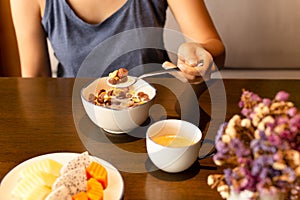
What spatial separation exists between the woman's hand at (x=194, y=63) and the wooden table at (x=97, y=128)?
60 mm

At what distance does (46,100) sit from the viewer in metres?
1.07

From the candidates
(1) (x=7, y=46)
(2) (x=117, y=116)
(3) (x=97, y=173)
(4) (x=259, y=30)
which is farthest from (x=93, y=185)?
(1) (x=7, y=46)

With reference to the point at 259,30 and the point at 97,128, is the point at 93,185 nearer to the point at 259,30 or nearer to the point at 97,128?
the point at 97,128

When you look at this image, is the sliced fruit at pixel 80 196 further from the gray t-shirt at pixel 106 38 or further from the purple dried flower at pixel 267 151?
the gray t-shirt at pixel 106 38

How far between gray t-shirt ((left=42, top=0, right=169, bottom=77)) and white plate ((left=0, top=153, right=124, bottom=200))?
1.76ft

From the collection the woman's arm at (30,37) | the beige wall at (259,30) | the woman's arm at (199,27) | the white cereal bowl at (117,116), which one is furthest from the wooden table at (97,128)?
the beige wall at (259,30)

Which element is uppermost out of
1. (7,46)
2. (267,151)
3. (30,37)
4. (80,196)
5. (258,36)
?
(267,151)

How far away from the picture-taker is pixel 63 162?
2.68 feet

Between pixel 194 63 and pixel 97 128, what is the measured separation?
0.26 meters

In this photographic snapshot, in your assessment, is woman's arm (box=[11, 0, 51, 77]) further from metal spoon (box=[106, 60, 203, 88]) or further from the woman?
metal spoon (box=[106, 60, 203, 88])

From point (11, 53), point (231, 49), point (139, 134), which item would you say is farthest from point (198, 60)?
point (11, 53)

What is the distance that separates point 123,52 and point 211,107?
43 centimetres

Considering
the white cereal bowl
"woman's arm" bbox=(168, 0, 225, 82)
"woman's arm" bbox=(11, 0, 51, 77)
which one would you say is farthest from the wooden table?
"woman's arm" bbox=(11, 0, 51, 77)

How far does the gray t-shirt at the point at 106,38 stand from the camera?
52.6 inches
